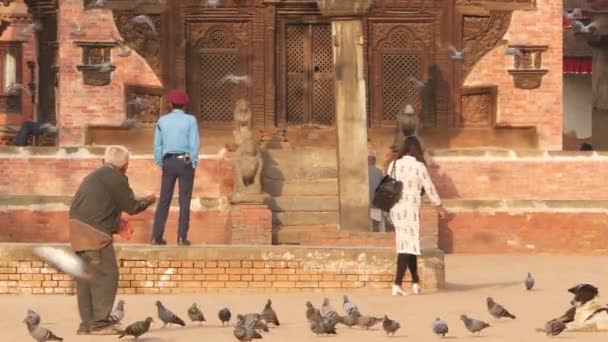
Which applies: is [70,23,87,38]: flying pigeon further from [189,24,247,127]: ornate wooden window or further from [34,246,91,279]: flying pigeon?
[34,246,91,279]: flying pigeon

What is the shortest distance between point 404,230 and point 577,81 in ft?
80.9

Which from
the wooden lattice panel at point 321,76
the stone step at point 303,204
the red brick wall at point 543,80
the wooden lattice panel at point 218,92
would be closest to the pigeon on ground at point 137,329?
the stone step at point 303,204

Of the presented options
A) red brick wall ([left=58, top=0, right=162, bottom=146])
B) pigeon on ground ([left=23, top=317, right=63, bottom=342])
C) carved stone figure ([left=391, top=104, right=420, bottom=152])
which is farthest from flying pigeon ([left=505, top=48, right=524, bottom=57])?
pigeon on ground ([left=23, top=317, right=63, bottom=342])

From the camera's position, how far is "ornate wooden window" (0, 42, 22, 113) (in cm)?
5316

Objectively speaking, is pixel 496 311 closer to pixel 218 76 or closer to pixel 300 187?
pixel 300 187

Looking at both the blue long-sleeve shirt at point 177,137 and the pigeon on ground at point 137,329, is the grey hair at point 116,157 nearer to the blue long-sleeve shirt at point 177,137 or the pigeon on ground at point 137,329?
the pigeon on ground at point 137,329

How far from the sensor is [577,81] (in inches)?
1681

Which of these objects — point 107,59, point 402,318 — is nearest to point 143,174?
point 107,59

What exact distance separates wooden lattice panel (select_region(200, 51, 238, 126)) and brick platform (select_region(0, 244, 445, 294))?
31.1ft

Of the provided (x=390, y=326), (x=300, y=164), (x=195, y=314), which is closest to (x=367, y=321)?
(x=390, y=326)

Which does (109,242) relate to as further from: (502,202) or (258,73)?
(258,73)

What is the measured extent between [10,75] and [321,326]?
4054 cm

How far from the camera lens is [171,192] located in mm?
20500

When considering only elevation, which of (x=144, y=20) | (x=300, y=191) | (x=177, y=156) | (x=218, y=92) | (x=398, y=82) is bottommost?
(x=300, y=191)
